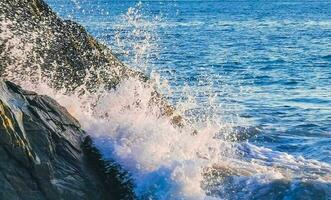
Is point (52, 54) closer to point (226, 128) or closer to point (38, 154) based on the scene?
point (226, 128)

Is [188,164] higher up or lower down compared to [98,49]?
lower down

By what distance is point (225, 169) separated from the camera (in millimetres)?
9367

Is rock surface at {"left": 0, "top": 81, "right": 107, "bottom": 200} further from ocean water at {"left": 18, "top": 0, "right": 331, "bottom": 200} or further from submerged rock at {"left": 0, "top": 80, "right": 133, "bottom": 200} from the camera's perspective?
ocean water at {"left": 18, "top": 0, "right": 331, "bottom": 200}

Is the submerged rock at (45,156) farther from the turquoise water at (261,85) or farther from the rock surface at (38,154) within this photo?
the turquoise water at (261,85)

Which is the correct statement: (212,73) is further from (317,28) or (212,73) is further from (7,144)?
(317,28)

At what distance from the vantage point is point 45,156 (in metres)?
7.19

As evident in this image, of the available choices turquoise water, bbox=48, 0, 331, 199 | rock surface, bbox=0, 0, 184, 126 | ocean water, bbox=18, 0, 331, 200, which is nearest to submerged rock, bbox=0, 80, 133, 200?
ocean water, bbox=18, 0, 331, 200

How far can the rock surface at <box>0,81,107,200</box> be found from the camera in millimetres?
6873

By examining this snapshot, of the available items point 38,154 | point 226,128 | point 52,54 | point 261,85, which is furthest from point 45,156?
point 261,85

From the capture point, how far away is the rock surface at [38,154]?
6.87 meters

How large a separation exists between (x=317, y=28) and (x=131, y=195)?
4284 centimetres

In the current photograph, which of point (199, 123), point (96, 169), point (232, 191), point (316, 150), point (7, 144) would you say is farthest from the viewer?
point (199, 123)

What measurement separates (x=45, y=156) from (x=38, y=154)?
0.10 meters

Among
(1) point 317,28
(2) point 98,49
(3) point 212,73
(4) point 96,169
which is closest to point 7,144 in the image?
(4) point 96,169
